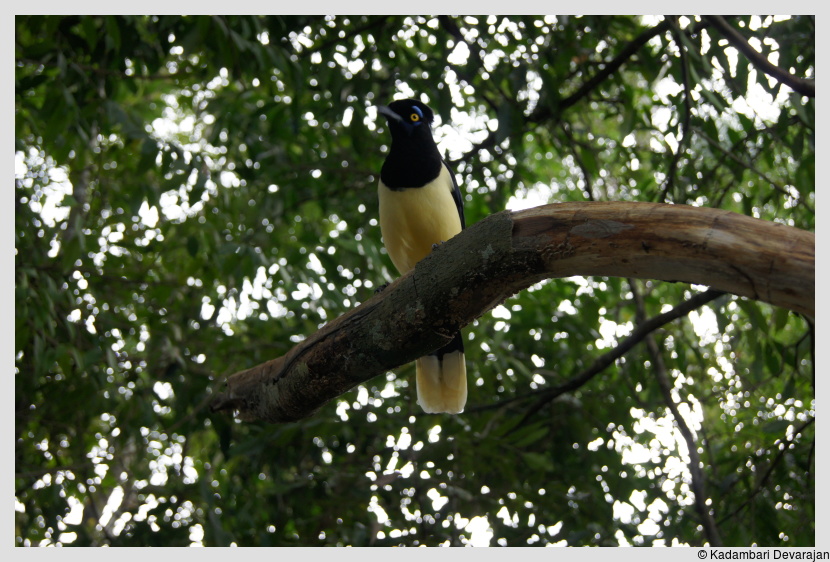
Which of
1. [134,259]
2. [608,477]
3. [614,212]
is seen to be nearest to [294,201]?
[134,259]

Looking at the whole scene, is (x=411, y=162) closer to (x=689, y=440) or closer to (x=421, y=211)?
(x=421, y=211)

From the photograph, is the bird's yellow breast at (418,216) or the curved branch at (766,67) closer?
the curved branch at (766,67)

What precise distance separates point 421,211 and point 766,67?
1.43m

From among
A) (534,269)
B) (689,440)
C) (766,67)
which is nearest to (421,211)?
(534,269)

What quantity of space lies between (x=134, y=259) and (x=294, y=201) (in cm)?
109

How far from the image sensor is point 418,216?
3135 millimetres

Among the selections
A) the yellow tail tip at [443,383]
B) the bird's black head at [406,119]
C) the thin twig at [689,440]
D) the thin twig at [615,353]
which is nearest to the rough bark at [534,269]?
the yellow tail tip at [443,383]

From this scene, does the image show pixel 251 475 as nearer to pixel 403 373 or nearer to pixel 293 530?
pixel 293 530

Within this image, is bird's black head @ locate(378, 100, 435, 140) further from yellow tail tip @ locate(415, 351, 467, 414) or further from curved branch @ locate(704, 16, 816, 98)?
curved branch @ locate(704, 16, 816, 98)

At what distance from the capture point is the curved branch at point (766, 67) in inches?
116

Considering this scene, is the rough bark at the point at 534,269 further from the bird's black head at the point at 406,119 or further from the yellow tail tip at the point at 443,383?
the bird's black head at the point at 406,119

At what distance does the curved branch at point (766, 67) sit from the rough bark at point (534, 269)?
1642 mm

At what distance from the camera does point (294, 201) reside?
4.64 m

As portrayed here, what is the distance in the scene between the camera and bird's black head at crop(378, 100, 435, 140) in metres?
3.21
